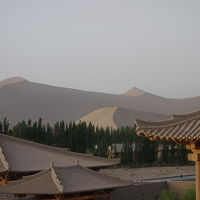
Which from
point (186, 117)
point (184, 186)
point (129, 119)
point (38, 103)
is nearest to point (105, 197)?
point (184, 186)

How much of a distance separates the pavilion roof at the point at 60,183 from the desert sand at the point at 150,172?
2221 cm

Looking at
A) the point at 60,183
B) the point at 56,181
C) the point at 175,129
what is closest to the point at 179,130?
the point at 175,129

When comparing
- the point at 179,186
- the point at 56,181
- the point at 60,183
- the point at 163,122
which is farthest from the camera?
the point at 179,186

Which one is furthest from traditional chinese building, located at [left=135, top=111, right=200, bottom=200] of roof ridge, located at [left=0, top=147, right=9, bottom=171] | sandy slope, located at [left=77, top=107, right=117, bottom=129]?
sandy slope, located at [left=77, top=107, right=117, bottom=129]

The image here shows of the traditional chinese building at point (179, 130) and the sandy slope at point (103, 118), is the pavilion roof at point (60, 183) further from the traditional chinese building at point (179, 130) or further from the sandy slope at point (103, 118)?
the sandy slope at point (103, 118)

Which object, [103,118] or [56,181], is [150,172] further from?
[103,118]

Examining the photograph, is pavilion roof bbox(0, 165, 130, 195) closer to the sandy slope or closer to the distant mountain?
the sandy slope

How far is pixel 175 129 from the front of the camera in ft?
37.4

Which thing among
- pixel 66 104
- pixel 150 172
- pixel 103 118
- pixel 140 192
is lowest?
pixel 140 192

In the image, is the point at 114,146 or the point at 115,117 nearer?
the point at 114,146

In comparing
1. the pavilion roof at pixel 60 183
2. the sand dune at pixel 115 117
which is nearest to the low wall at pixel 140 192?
the pavilion roof at pixel 60 183

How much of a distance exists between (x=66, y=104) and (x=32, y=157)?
134m

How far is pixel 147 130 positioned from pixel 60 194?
10.7 meters

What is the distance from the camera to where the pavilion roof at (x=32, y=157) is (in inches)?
955
